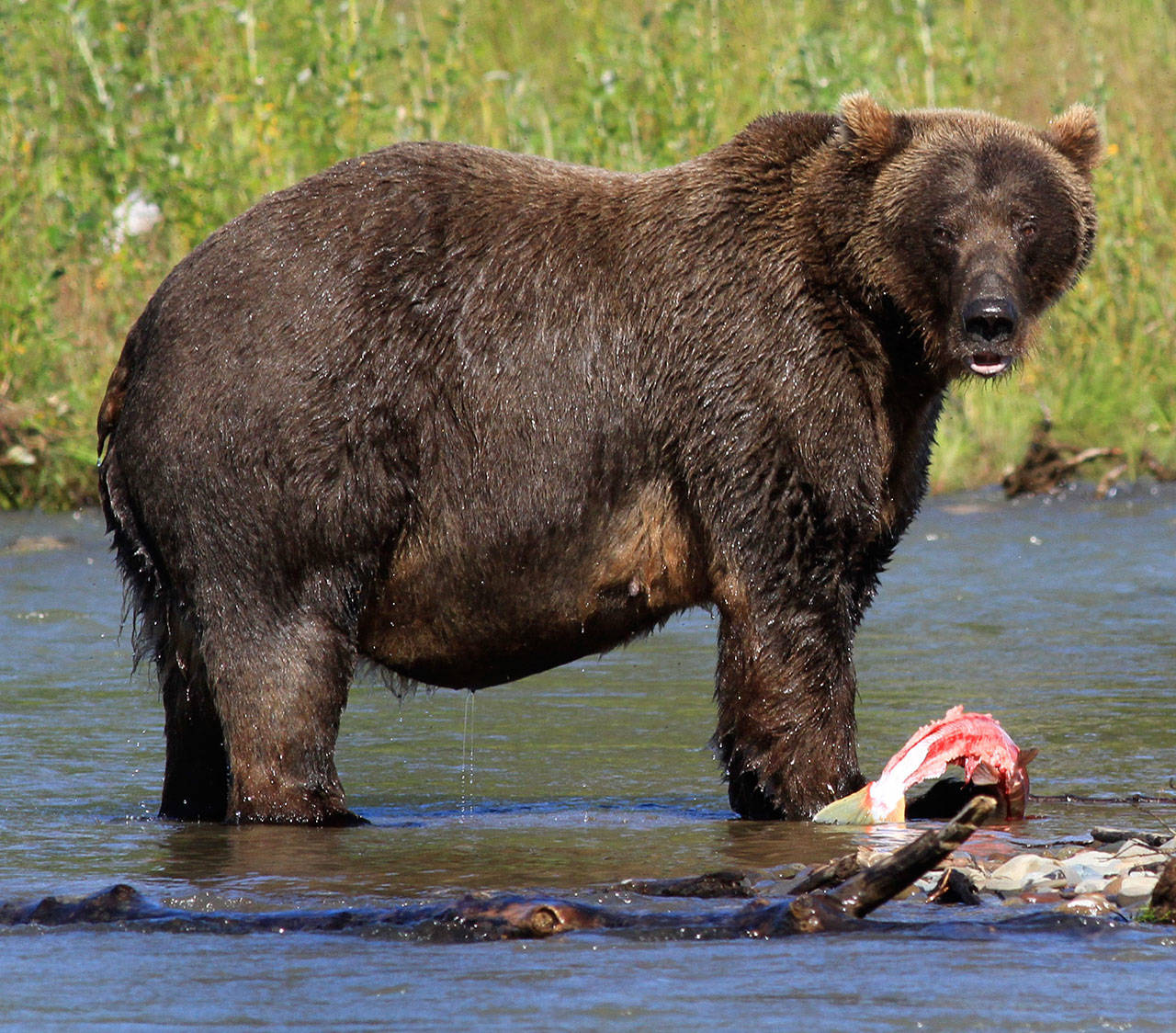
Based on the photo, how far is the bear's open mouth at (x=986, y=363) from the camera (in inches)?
215

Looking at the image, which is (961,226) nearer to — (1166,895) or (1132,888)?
(1132,888)

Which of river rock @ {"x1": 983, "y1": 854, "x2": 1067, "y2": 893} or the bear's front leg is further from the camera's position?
the bear's front leg

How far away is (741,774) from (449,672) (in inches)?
34.6

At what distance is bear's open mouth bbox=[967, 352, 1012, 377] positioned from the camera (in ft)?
17.9

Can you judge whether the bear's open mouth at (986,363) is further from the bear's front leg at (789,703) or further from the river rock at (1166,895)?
the river rock at (1166,895)

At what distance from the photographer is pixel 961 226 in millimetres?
5547

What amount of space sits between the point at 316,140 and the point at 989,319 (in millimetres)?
8053

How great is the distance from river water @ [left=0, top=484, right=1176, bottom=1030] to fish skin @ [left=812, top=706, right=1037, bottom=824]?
13 centimetres

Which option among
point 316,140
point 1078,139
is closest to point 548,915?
point 1078,139

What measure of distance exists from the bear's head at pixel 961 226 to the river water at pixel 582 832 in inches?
53.8

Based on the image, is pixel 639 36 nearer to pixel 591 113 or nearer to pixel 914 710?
pixel 591 113

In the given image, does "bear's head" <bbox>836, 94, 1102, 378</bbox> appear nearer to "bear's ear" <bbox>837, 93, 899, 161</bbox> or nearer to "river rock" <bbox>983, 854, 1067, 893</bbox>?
"bear's ear" <bbox>837, 93, 899, 161</bbox>

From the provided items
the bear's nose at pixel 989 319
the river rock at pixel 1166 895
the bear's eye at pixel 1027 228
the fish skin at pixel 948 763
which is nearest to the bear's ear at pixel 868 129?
the bear's eye at pixel 1027 228

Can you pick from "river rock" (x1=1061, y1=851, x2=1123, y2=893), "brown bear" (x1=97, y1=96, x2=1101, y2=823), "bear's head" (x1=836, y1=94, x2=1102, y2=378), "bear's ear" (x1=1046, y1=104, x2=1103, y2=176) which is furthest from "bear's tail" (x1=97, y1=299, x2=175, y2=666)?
"bear's ear" (x1=1046, y1=104, x2=1103, y2=176)
